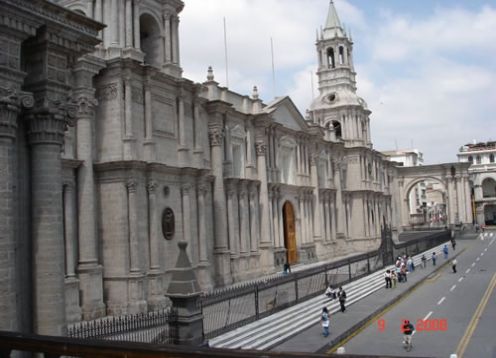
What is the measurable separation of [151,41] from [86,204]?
9.61 m

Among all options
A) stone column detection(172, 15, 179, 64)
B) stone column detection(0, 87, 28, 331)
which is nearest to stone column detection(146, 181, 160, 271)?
stone column detection(172, 15, 179, 64)

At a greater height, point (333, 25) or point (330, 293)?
point (333, 25)

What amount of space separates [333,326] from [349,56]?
42.1 m

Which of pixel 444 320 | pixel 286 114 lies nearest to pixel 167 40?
pixel 286 114

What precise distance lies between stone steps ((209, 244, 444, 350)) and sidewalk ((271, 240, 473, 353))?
0.29 m

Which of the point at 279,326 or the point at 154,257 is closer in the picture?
the point at 279,326

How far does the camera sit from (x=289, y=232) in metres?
40.0

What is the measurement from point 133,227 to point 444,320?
13.1 meters

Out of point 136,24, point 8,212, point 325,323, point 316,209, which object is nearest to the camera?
point 8,212

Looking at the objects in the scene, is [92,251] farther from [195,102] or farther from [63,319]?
[63,319]

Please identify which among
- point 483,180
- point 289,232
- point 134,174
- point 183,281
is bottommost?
point 183,281

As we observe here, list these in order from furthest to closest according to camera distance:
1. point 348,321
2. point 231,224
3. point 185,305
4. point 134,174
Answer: point 231,224
point 134,174
point 348,321
point 185,305

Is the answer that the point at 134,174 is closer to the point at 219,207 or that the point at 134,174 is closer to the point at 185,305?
the point at 219,207

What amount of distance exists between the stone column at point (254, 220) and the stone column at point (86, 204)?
13360 millimetres
